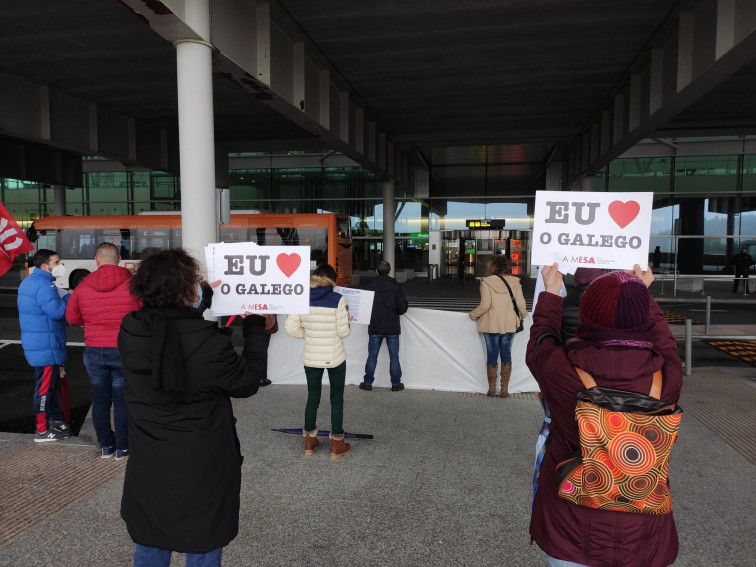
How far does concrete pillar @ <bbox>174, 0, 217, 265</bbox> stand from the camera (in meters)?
8.03

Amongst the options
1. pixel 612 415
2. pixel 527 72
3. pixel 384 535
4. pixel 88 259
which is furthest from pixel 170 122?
pixel 612 415

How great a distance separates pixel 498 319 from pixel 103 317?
464cm

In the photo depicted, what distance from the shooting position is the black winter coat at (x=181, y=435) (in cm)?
231

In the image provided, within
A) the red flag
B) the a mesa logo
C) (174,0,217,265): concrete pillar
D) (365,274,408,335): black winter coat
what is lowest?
(365,274,408,335): black winter coat

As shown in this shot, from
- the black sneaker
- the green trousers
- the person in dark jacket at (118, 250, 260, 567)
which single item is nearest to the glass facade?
the black sneaker

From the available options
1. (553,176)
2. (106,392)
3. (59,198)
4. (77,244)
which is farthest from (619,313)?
(553,176)

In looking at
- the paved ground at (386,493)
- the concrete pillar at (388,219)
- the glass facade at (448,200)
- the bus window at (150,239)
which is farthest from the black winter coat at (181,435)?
the glass facade at (448,200)

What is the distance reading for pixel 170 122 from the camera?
794 inches

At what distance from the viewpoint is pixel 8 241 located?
190 inches

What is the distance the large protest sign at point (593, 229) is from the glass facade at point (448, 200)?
24.8m

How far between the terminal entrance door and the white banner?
2142 centimetres

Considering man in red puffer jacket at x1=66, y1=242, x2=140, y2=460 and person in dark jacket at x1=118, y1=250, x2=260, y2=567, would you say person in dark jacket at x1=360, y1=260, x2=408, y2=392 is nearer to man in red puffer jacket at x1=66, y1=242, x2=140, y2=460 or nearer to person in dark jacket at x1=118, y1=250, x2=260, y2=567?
man in red puffer jacket at x1=66, y1=242, x2=140, y2=460

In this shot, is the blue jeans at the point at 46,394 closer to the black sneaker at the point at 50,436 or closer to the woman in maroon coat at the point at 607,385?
the black sneaker at the point at 50,436

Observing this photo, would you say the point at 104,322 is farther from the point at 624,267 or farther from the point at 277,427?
the point at 624,267
